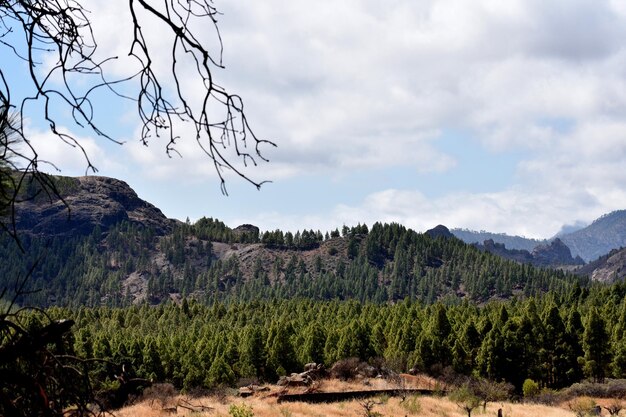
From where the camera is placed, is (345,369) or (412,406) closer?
(412,406)

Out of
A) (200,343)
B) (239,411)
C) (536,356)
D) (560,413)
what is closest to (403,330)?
(536,356)

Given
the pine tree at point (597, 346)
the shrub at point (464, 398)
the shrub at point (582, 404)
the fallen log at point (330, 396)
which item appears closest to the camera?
the shrub at point (582, 404)

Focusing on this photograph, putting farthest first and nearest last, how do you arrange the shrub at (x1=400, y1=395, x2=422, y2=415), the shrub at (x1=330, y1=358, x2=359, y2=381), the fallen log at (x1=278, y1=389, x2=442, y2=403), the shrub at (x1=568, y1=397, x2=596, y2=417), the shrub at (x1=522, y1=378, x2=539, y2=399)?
the shrub at (x1=330, y1=358, x2=359, y2=381), the shrub at (x1=522, y1=378, x2=539, y2=399), the fallen log at (x1=278, y1=389, x2=442, y2=403), the shrub at (x1=568, y1=397, x2=596, y2=417), the shrub at (x1=400, y1=395, x2=422, y2=415)

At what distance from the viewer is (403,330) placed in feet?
202

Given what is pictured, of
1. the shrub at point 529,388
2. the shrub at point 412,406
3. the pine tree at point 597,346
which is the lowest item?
the shrub at point 529,388

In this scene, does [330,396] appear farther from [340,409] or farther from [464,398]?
[464,398]

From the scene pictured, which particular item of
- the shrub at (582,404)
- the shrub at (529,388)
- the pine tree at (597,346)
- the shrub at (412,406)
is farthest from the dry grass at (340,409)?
the pine tree at (597,346)

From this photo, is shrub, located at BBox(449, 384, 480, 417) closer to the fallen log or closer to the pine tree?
the fallen log

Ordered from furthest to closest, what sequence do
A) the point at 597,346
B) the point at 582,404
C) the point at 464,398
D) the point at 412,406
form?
the point at 597,346 < the point at 464,398 < the point at 582,404 < the point at 412,406

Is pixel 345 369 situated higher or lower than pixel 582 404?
higher

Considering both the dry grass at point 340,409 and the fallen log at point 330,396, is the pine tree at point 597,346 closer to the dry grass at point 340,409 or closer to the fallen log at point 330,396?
the dry grass at point 340,409

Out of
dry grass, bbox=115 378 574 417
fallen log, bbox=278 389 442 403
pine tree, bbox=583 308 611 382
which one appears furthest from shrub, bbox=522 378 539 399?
fallen log, bbox=278 389 442 403

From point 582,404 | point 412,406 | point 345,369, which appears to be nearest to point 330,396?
point 412,406

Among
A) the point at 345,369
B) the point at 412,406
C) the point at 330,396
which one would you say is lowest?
the point at 330,396
